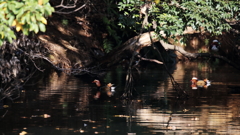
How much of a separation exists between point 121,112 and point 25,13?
6.37 metres

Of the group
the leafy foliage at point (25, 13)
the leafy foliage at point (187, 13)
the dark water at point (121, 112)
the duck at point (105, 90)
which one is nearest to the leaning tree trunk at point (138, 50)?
the dark water at point (121, 112)

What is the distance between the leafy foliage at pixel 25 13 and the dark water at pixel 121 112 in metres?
3.53

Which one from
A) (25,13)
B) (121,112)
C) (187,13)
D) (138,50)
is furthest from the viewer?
(138,50)

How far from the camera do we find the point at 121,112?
484 inches

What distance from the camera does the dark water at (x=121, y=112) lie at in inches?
394

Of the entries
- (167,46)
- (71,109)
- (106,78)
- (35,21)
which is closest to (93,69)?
(106,78)

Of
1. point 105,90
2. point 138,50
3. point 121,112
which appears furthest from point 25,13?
point 138,50

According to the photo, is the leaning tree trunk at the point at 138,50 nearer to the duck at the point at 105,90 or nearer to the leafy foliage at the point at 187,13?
the duck at the point at 105,90

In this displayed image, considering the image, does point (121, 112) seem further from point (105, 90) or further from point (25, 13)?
point (25, 13)

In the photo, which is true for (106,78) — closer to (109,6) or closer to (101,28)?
(109,6)

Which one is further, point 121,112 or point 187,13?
point 187,13

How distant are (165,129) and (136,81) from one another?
11.0m

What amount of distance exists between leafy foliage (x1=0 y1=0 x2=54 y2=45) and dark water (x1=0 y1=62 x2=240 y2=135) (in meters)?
3.53

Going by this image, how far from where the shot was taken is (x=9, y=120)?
10969mm
